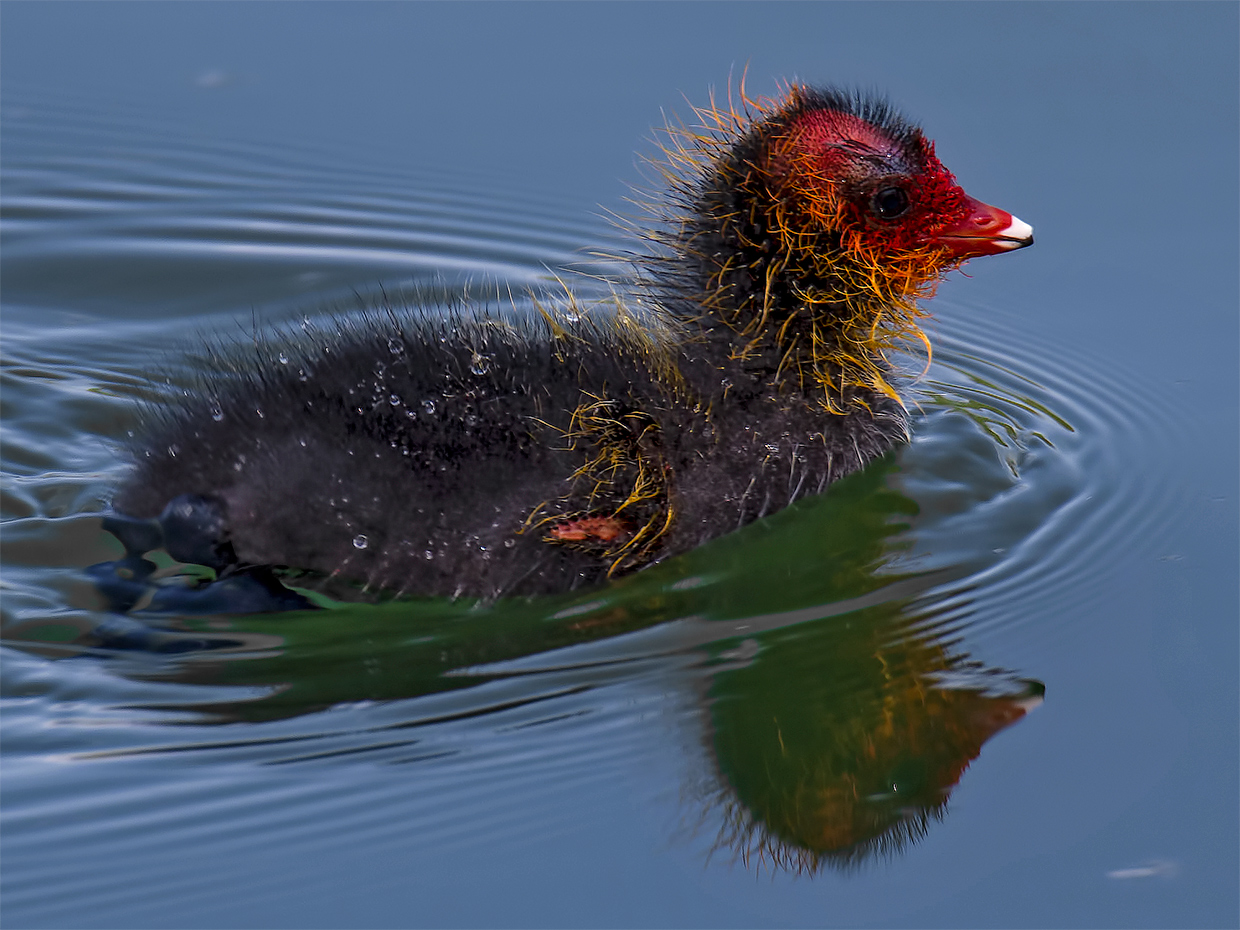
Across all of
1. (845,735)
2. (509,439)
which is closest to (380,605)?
(509,439)

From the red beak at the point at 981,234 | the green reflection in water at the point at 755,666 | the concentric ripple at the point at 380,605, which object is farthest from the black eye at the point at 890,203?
the green reflection in water at the point at 755,666

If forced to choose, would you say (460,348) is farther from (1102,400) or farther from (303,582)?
(1102,400)

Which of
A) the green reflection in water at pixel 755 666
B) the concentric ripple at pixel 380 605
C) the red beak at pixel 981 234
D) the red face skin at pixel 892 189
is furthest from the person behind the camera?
the red beak at pixel 981 234

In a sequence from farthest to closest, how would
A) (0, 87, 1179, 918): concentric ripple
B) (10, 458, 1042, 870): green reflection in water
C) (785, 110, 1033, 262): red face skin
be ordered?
(785, 110, 1033, 262): red face skin
(10, 458, 1042, 870): green reflection in water
(0, 87, 1179, 918): concentric ripple

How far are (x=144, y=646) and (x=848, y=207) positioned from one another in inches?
96.8

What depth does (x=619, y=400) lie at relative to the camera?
4691mm

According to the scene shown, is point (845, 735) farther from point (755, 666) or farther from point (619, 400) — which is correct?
point (619, 400)

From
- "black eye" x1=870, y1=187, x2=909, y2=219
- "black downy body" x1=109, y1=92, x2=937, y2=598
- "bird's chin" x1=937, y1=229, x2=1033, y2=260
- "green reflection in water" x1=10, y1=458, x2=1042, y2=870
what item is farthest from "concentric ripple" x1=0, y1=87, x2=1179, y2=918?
"black eye" x1=870, y1=187, x2=909, y2=219

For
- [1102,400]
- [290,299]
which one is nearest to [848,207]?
[1102,400]

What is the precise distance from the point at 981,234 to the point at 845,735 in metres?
1.74

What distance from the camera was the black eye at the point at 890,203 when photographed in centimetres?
498

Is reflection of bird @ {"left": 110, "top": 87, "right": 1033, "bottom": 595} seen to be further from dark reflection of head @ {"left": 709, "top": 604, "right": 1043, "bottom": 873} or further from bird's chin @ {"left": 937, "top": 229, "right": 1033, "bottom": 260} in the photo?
dark reflection of head @ {"left": 709, "top": 604, "right": 1043, "bottom": 873}

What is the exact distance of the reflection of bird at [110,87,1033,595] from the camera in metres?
4.52

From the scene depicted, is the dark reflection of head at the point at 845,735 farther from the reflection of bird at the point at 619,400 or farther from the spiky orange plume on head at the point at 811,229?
the spiky orange plume on head at the point at 811,229
